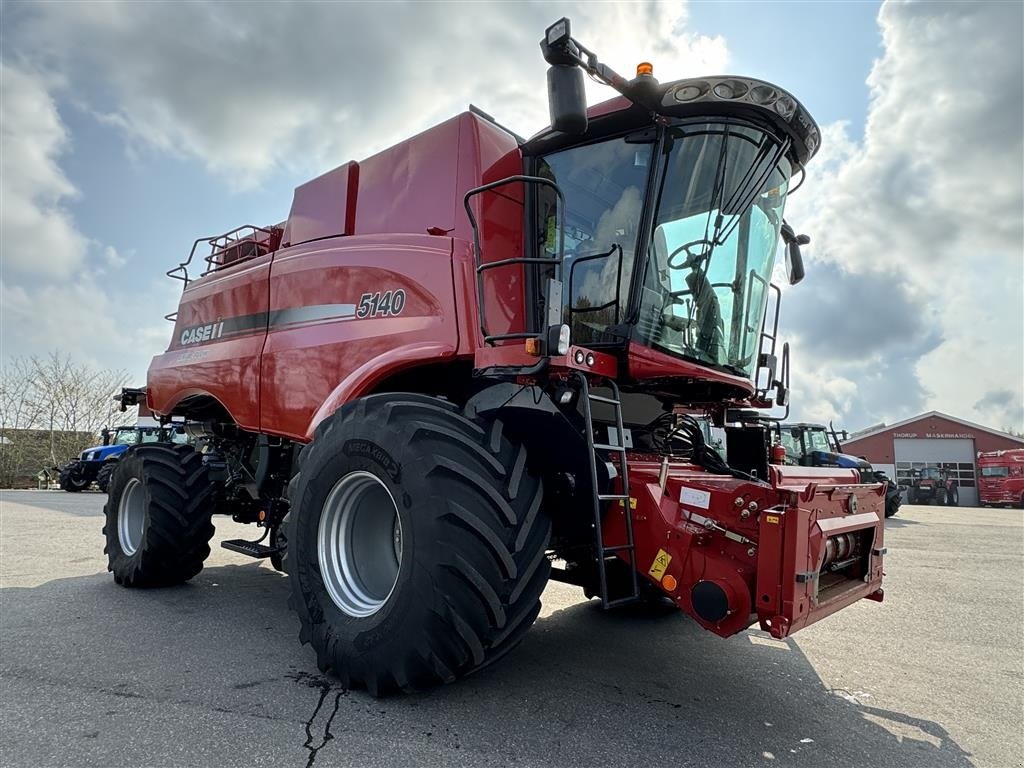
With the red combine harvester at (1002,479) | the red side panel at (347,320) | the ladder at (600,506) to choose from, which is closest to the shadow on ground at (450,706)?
the ladder at (600,506)

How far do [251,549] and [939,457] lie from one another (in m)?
45.4

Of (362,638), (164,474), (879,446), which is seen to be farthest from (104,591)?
(879,446)

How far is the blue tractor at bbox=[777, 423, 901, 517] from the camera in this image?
16.0 m

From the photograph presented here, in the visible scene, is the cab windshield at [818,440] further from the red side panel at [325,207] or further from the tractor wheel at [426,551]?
the tractor wheel at [426,551]

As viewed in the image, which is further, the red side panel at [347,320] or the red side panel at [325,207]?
the red side panel at [325,207]

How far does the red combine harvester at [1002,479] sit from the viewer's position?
→ 30.8 metres

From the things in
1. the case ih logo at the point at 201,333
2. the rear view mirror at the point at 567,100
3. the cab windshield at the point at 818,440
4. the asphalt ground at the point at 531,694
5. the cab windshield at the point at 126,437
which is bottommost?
the asphalt ground at the point at 531,694

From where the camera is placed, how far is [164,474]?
586 cm

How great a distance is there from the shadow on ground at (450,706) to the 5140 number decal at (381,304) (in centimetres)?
215

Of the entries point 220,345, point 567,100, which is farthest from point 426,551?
point 220,345

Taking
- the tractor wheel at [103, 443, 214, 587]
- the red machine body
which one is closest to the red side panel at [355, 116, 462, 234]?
the red machine body

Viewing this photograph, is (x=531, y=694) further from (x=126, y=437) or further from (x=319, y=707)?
(x=126, y=437)

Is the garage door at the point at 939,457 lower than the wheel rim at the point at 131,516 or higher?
higher

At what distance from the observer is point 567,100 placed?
2.97 metres
